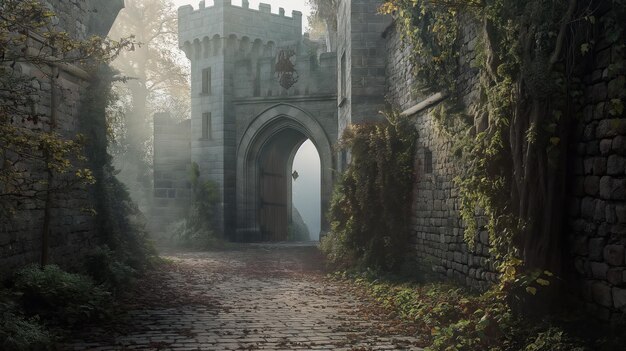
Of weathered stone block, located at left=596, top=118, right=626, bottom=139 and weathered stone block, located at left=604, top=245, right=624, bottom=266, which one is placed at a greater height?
weathered stone block, located at left=596, top=118, right=626, bottom=139

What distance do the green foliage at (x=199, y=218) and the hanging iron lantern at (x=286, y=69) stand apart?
164 inches

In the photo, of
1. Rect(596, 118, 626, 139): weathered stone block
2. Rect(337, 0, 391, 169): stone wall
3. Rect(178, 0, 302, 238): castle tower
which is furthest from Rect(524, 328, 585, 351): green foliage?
Rect(178, 0, 302, 238): castle tower

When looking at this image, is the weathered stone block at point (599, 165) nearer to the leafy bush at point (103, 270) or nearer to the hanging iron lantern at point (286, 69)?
the leafy bush at point (103, 270)

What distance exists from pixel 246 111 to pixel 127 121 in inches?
351

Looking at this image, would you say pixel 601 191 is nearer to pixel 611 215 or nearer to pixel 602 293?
pixel 611 215

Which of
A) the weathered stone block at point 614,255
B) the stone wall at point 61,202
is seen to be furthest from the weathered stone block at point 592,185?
the stone wall at point 61,202

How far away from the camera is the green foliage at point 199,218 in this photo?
18516 mm

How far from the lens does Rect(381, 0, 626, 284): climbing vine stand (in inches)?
→ 196

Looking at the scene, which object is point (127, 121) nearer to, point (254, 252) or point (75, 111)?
point (254, 252)

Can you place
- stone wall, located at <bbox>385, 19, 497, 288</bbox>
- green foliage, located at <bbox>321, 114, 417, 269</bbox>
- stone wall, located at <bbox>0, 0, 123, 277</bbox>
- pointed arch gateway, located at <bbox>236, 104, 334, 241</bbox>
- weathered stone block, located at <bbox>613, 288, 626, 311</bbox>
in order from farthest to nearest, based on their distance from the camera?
pointed arch gateway, located at <bbox>236, 104, 334, 241</bbox>, green foliage, located at <bbox>321, 114, 417, 269</bbox>, stone wall, located at <bbox>385, 19, 497, 288</bbox>, stone wall, located at <bbox>0, 0, 123, 277</bbox>, weathered stone block, located at <bbox>613, 288, 626, 311</bbox>

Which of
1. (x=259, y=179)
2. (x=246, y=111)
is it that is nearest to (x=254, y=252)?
(x=259, y=179)

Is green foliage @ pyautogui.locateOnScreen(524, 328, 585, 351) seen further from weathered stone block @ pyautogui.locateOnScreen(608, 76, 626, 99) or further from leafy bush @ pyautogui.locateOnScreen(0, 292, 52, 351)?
leafy bush @ pyautogui.locateOnScreen(0, 292, 52, 351)

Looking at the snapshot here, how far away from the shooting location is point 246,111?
2017cm

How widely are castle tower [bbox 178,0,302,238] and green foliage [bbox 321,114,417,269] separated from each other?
28.9 feet
